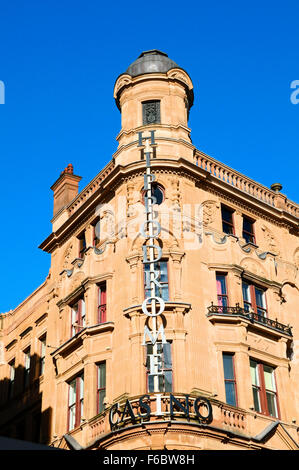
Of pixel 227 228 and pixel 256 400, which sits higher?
pixel 227 228

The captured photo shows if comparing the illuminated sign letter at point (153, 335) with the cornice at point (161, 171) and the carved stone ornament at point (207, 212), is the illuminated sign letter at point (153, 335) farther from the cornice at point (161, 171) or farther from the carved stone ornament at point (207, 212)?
the cornice at point (161, 171)

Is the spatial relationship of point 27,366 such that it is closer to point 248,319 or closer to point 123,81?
point 248,319

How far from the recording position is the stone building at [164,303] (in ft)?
102

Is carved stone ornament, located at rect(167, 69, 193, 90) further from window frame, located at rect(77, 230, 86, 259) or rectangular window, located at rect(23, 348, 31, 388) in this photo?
rectangular window, located at rect(23, 348, 31, 388)

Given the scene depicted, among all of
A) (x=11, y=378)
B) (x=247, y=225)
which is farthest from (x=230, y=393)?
(x=11, y=378)

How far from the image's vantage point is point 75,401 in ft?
113

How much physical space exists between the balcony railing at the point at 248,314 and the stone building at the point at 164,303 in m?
0.09

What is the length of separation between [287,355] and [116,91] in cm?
1531

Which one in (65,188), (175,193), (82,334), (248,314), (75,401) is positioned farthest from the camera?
(65,188)

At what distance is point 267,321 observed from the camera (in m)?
35.2

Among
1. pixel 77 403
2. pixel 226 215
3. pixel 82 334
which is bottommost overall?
pixel 77 403

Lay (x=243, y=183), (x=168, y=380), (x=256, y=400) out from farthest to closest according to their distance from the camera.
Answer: (x=243, y=183)
(x=256, y=400)
(x=168, y=380)

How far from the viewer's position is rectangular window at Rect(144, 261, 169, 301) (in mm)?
33156

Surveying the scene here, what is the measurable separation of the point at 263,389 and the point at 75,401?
8.07 metres
